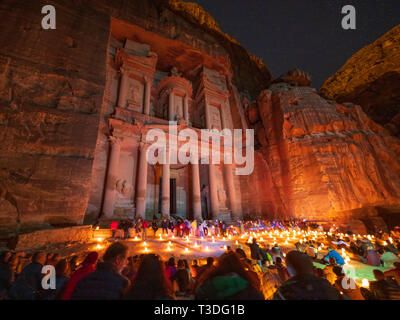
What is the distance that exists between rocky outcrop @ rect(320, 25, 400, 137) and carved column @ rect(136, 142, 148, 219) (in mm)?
24541

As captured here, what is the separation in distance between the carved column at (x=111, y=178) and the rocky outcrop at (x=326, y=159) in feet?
47.1

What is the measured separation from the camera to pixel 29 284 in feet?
8.18

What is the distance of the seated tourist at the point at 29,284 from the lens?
93.0 inches

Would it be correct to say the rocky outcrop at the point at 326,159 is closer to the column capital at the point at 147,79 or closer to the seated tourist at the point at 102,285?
the column capital at the point at 147,79

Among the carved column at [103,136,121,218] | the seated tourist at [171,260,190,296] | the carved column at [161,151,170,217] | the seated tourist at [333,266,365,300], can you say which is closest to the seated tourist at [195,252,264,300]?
the seated tourist at [171,260,190,296]

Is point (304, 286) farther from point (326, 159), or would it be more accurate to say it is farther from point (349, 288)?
point (326, 159)

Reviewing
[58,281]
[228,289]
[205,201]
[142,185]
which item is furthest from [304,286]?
[205,201]

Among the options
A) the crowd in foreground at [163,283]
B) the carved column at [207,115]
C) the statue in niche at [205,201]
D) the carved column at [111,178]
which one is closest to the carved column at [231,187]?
the statue in niche at [205,201]

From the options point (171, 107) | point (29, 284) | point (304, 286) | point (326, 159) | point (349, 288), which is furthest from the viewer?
point (171, 107)

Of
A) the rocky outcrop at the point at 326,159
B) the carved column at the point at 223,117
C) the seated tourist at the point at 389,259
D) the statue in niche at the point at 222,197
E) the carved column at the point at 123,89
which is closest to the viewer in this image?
the seated tourist at the point at 389,259

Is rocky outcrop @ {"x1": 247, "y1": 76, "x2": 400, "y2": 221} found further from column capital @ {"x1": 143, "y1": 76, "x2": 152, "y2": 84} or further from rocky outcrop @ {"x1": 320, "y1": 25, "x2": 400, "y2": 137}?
column capital @ {"x1": 143, "y1": 76, "x2": 152, "y2": 84}

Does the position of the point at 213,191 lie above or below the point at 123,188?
below

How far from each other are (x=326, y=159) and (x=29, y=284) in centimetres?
1766

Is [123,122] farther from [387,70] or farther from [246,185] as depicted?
[387,70]
